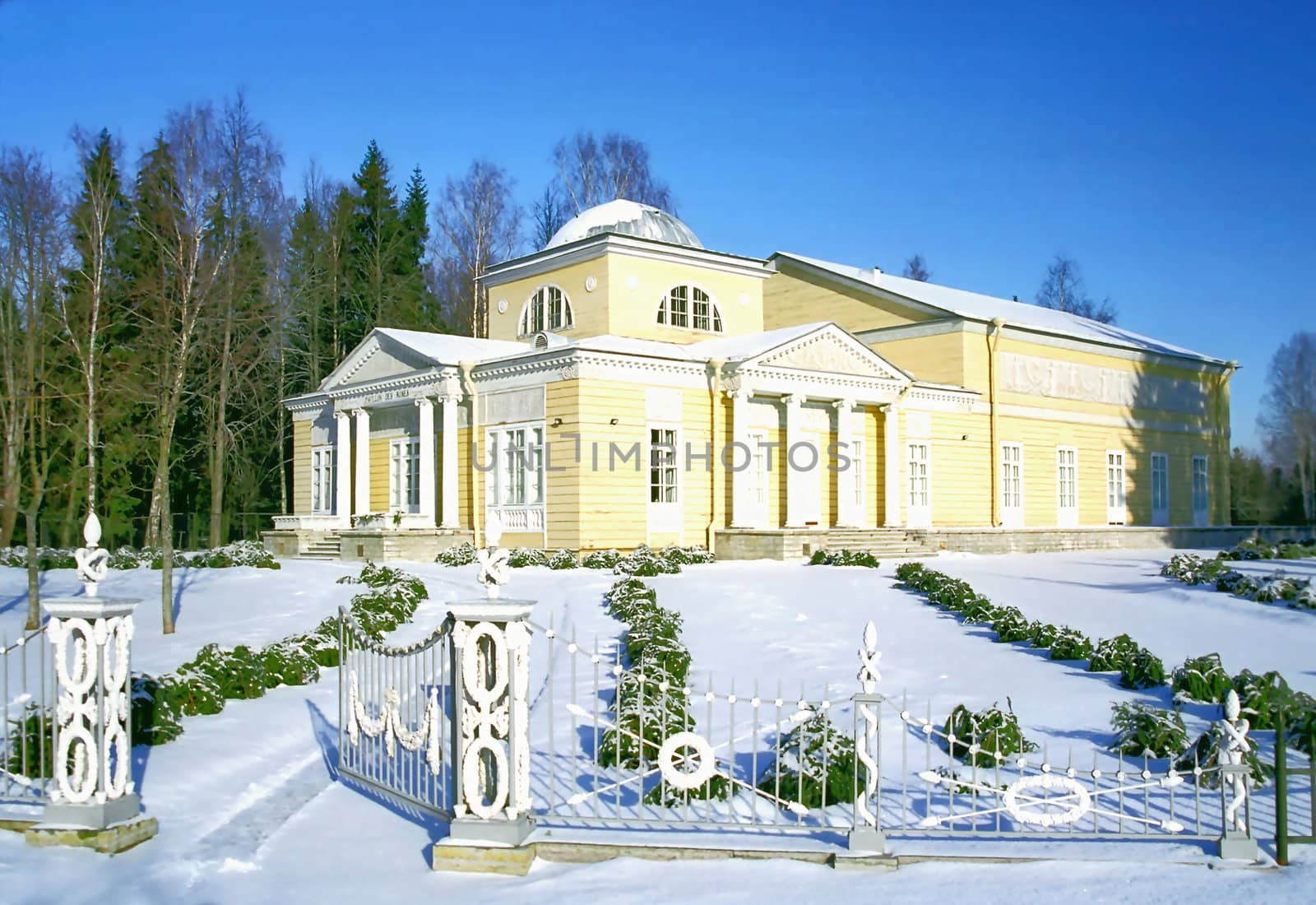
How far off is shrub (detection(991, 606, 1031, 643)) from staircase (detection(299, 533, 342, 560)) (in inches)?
651

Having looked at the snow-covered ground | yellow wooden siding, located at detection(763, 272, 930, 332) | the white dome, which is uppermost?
the white dome

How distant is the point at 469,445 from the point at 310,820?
62.8 ft

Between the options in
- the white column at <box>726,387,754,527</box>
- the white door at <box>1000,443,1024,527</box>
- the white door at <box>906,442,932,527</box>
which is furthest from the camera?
the white door at <box>1000,443,1024,527</box>

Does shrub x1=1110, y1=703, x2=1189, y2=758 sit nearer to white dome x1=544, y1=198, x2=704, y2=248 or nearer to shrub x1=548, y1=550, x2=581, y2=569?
shrub x1=548, y1=550, x2=581, y2=569

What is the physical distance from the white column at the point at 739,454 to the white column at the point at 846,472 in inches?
114

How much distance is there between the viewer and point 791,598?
18.5 meters

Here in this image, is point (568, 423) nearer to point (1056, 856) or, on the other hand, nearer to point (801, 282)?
point (801, 282)

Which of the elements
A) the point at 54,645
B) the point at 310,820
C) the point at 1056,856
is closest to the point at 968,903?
the point at 1056,856

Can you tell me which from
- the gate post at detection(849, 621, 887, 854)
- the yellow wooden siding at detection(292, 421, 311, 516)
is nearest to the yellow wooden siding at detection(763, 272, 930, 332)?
the yellow wooden siding at detection(292, 421, 311, 516)

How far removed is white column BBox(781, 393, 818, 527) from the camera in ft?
87.2

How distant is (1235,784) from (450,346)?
23.0 meters

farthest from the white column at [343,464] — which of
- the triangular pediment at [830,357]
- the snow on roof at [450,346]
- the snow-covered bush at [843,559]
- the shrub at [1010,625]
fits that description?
the shrub at [1010,625]

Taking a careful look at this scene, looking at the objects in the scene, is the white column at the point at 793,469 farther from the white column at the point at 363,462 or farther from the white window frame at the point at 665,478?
the white column at the point at 363,462

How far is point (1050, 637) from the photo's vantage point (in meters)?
14.3
